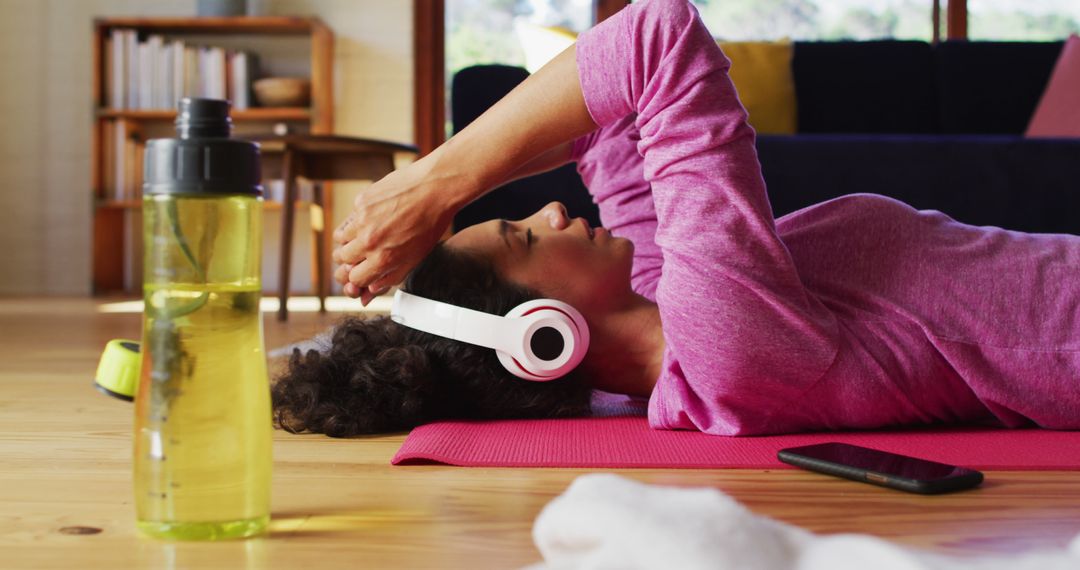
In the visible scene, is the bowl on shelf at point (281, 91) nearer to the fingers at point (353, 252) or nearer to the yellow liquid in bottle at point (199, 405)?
the fingers at point (353, 252)

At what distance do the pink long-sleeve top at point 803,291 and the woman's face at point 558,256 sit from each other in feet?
0.41

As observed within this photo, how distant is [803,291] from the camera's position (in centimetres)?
111

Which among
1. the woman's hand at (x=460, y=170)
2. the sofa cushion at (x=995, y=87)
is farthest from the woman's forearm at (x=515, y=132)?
the sofa cushion at (x=995, y=87)

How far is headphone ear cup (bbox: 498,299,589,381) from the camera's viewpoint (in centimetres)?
114

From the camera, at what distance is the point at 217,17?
4414 mm

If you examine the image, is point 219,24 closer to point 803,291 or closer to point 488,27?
point 488,27

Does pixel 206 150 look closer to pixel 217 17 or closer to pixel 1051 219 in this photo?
pixel 1051 219

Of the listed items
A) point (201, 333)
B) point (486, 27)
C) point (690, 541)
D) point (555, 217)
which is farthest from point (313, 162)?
point (690, 541)

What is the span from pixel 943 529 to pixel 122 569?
23.2 inches

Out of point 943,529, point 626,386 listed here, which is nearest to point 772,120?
point 626,386

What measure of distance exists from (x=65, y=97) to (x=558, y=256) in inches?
168

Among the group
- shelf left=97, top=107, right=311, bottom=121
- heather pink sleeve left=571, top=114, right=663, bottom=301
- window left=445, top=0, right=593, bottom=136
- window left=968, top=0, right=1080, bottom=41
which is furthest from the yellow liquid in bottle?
window left=968, top=0, right=1080, bottom=41

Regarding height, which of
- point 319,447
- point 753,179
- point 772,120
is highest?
point 772,120

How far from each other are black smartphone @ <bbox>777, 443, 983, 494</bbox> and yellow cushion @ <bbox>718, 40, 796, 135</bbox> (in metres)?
2.06
